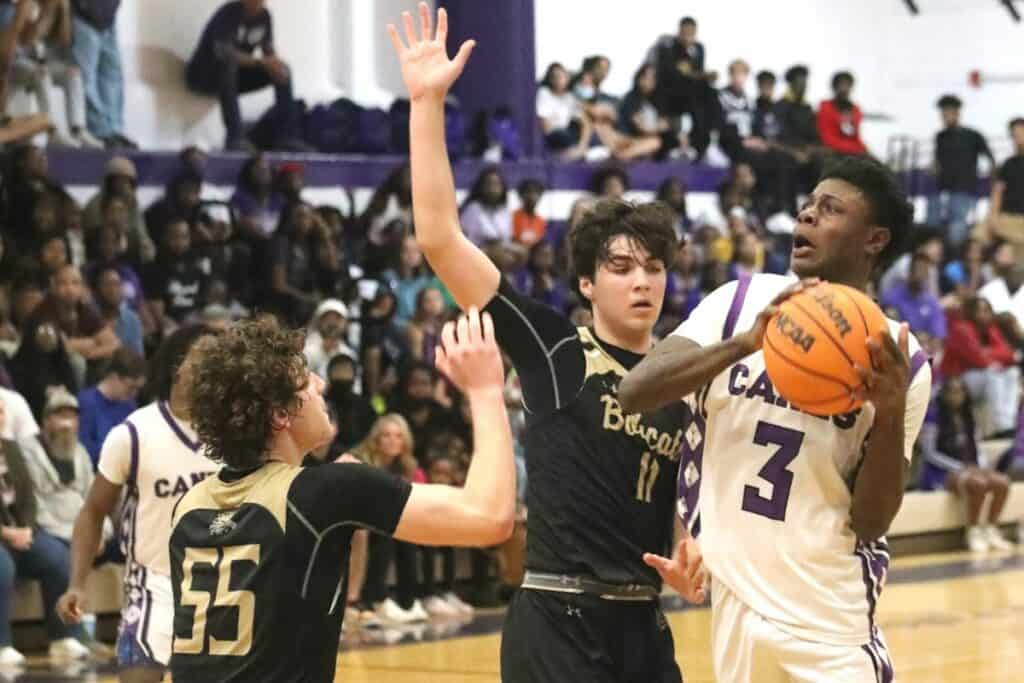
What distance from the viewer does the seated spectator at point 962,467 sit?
15.6 m

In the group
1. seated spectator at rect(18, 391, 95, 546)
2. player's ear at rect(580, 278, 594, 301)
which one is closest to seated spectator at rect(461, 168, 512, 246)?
seated spectator at rect(18, 391, 95, 546)

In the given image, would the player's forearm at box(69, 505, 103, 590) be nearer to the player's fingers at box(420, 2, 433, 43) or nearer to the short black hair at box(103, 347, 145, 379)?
the player's fingers at box(420, 2, 433, 43)

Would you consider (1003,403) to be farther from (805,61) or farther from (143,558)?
(143,558)

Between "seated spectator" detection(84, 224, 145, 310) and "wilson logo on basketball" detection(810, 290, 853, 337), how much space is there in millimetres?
9089

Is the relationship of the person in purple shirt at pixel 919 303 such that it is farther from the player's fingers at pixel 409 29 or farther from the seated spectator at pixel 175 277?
the player's fingers at pixel 409 29

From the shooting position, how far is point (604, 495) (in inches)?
185

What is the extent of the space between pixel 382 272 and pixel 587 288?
30.3ft

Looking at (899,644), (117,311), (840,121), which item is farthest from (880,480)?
(840,121)

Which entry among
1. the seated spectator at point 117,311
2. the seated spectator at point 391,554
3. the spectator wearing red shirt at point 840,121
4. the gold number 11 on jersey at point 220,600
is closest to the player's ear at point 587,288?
the gold number 11 on jersey at point 220,600

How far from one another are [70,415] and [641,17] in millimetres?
13207

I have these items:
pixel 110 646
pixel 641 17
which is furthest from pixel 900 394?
pixel 641 17

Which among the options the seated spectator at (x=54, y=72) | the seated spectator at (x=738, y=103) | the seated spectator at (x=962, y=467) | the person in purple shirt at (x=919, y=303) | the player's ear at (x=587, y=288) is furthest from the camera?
the seated spectator at (x=738, y=103)

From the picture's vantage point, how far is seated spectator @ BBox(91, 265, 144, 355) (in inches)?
469

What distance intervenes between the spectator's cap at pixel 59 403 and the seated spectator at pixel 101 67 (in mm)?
4203
